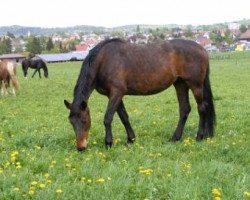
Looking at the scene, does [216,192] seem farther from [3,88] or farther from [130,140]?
[3,88]

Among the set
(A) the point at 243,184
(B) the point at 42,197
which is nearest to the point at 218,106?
(A) the point at 243,184

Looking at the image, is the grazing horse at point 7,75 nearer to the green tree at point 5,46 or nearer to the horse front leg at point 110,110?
the horse front leg at point 110,110

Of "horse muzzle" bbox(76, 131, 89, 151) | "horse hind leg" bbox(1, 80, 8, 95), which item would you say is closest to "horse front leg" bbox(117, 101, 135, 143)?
"horse muzzle" bbox(76, 131, 89, 151)

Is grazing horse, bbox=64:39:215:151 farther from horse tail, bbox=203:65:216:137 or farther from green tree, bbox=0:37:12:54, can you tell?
green tree, bbox=0:37:12:54

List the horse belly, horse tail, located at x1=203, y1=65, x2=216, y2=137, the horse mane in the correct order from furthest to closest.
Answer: horse tail, located at x1=203, y1=65, x2=216, y2=137, the horse belly, the horse mane

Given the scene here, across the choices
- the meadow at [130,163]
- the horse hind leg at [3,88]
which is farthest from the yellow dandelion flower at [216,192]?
the horse hind leg at [3,88]

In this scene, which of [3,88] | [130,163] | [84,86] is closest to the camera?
[130,163]

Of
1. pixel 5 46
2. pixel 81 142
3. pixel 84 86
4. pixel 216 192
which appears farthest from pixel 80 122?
pixel 5 46

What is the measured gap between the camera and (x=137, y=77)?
9.86m

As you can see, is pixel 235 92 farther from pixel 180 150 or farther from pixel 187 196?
pixel 187 196

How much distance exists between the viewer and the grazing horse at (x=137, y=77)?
9172 mm

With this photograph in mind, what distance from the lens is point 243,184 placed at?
21.2 feet

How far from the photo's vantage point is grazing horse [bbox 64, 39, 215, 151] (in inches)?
361

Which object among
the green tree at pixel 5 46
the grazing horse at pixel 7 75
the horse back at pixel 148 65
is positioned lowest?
the green tree at pixel 5 46
